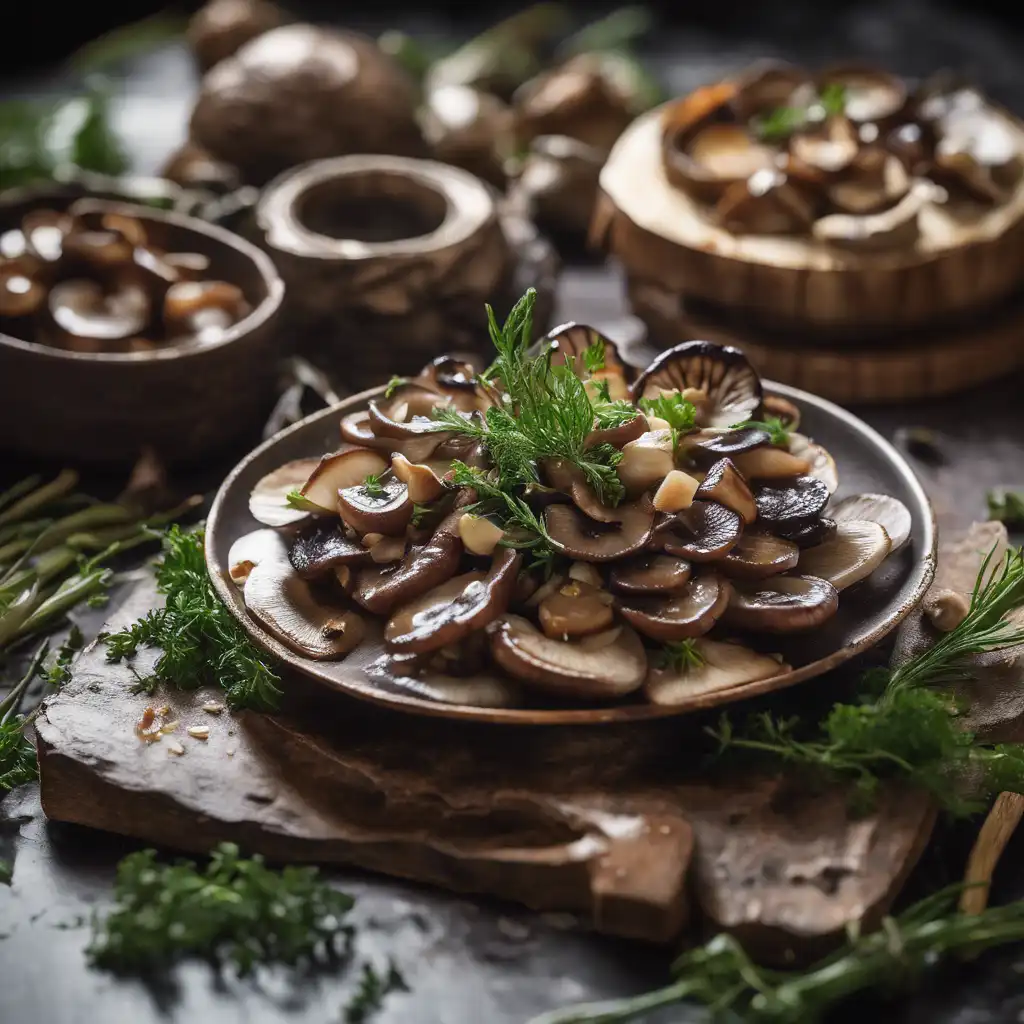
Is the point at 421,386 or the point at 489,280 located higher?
the point at 421,386

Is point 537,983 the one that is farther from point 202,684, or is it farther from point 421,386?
point 421,386

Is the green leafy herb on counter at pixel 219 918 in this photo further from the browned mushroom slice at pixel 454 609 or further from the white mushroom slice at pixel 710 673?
the white mushroom slice at pixel 710 673

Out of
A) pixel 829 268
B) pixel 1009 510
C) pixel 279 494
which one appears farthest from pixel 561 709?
pixel 829 268

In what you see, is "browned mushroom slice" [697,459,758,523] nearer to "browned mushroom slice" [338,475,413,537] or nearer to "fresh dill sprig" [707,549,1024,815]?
"fresh dill sprig" [707,549,1024,815]

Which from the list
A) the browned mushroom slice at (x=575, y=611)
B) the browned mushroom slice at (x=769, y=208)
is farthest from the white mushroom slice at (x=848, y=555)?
the browned mushroom slice at (x=769, y=208)

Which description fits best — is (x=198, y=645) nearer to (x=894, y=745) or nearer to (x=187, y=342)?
(x=187, y=342)

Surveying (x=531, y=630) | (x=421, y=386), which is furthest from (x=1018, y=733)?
(x=421, y=386)
